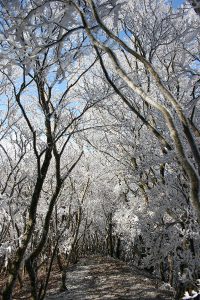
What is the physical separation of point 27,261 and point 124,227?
12.6m

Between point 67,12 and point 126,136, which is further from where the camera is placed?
point 126,136

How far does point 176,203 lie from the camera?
9531mm

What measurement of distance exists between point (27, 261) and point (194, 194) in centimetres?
575

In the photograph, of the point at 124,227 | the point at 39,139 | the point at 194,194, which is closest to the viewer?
the point at 194,194

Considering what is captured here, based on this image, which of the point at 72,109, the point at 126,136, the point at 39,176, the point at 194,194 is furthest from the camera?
the point at 126,136

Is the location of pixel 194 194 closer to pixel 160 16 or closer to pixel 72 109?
pixel 72 109

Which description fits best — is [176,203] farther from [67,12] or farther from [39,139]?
[67,12]

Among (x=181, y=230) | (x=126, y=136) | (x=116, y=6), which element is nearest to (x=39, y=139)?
(x=126, y=136)

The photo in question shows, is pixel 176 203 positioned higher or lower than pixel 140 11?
lower

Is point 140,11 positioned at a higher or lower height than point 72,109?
higher

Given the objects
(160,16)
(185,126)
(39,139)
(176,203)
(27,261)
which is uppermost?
(160,16)

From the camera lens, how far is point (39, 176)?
6609 mm

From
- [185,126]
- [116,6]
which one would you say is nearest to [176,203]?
[116,6]

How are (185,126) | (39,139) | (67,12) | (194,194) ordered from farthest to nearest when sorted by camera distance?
(39,139), (67,12), (185,126), (194,194)
